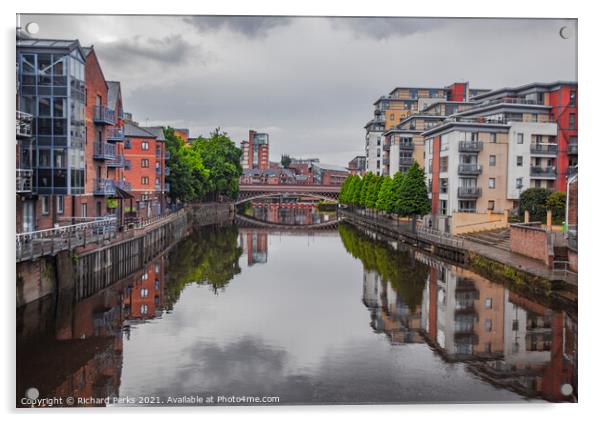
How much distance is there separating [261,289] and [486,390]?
15.4 metres

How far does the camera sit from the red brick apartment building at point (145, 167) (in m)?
54.2

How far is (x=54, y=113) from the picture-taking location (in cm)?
1931

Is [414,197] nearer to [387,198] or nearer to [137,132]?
[387,198]

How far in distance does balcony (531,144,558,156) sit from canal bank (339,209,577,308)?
923 cm

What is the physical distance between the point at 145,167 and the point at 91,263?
98.8 ft

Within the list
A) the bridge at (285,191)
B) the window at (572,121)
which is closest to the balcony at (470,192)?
the window at (572,121)

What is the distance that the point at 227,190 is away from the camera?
88125 millimetres

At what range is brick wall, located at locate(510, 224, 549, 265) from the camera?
27.5 metres

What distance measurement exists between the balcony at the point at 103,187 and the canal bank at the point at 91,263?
229cm

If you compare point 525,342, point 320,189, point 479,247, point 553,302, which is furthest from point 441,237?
point 320,189

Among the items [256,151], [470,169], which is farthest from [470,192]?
[256,151]

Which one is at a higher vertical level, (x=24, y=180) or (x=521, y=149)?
(x=521, y=149)

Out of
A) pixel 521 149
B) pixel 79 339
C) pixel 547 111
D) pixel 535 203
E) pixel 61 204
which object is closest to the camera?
pixel 79 339

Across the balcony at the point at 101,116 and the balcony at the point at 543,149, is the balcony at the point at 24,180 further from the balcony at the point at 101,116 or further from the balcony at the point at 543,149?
the balcony at the point at 543,149
